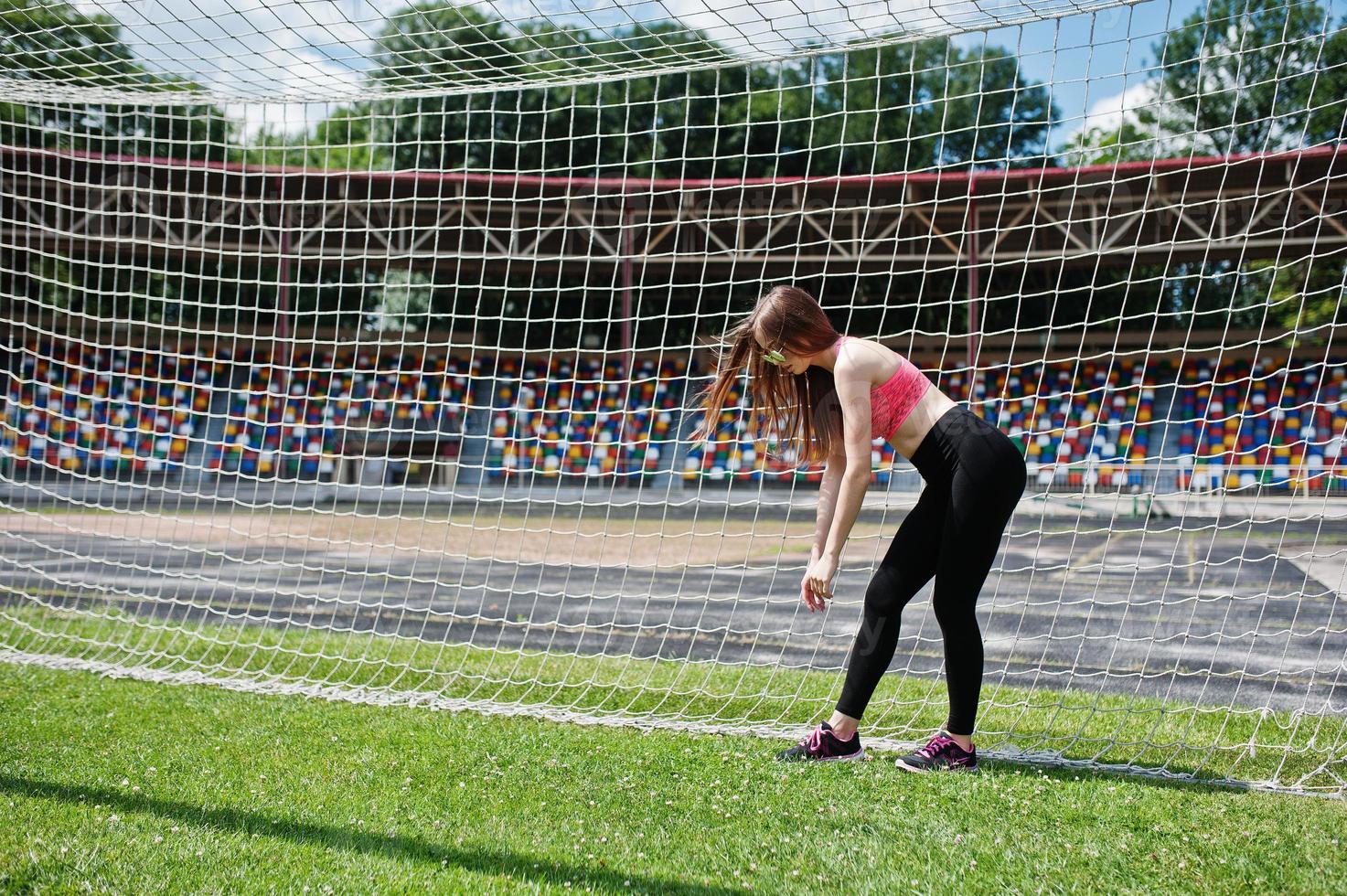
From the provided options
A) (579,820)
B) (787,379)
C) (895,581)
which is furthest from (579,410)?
(579,820)

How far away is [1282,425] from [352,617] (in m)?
Result: 17.9

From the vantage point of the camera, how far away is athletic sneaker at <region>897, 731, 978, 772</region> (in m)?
3.33

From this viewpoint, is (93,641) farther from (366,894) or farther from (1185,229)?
(1185,229)

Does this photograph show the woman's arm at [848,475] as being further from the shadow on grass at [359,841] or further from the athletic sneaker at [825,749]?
the shadow on grass at [359,841]

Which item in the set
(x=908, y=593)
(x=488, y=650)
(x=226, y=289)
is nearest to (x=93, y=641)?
(x=488, y=650)

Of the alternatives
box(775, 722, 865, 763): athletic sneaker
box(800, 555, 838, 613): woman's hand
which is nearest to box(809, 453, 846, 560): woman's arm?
box(800, 555, 838, 613): woman's hand

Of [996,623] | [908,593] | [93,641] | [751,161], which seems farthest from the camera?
[751,161]

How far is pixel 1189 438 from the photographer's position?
19.3 metres

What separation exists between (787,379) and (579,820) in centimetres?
153

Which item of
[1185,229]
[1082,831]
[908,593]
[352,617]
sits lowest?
[352,617]

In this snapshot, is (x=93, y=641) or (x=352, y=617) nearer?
(x=93, y=641)

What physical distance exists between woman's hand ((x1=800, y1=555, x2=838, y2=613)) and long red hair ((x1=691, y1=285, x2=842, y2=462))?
1.45ft

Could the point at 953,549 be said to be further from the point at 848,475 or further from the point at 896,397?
the point at 896,397

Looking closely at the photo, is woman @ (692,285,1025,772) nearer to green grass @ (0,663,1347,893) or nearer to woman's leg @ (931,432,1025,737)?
woman's leg @ (931,432,1025,737)
